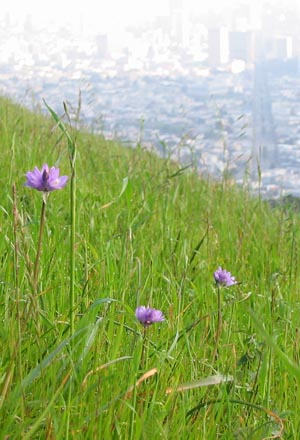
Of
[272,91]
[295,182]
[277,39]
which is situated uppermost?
[277,39]

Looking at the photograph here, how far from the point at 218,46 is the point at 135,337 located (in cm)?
2494

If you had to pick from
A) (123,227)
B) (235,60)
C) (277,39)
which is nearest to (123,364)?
(123,227)

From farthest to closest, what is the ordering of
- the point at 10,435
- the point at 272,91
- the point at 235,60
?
the point at 235,60 → the point at 272,91 → the point at 10,435

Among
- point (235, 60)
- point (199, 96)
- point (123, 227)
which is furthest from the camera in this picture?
point (235, 60)

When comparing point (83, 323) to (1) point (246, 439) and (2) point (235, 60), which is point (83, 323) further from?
(2) point (235, 60)

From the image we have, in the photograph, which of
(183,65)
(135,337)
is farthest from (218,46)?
(135,337)

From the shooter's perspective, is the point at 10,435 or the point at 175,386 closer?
the point at 10,435

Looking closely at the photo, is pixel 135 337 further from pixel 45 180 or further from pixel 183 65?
pixel 183 65

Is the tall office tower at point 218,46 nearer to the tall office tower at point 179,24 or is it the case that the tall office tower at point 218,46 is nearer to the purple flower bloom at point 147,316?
the tall office tower at point 179,24

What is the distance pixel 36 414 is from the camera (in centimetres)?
137

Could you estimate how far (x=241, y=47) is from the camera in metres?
25.0

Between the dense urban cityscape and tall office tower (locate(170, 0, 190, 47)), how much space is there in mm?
40

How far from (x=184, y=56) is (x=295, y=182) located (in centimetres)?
2433

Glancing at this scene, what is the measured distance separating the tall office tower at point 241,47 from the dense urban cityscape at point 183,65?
0.03m
